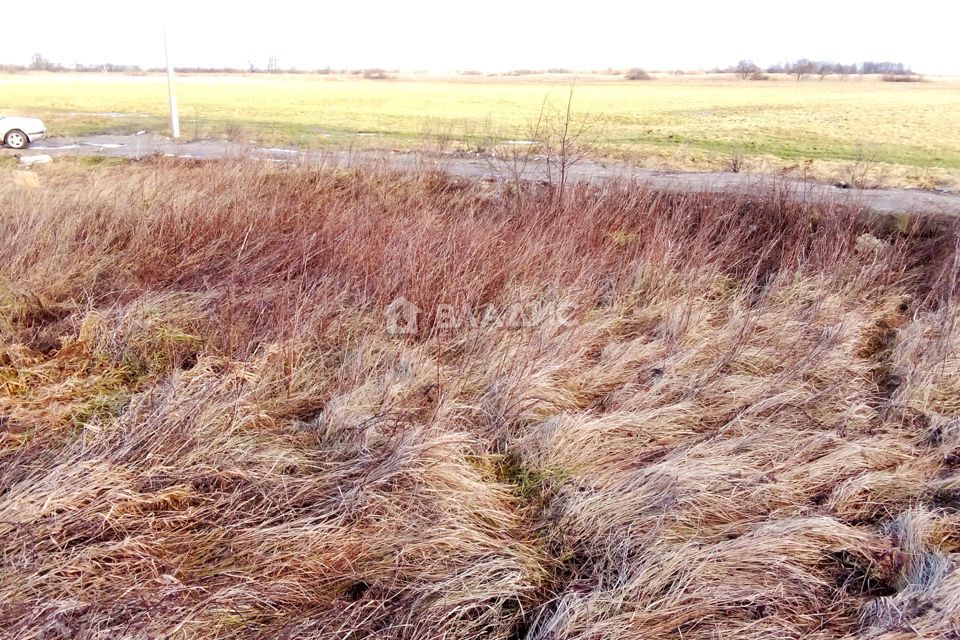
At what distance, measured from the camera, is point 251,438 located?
3219mm

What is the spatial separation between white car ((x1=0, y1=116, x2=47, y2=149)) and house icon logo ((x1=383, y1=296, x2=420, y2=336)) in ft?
43.8

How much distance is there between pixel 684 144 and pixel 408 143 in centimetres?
839

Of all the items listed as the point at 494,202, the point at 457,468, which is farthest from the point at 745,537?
the point at 494,202

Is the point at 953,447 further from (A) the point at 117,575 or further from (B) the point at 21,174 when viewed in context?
(B) the point at 21,174

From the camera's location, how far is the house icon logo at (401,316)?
179 inches

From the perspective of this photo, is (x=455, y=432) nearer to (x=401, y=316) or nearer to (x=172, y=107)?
(x=401, y=316)

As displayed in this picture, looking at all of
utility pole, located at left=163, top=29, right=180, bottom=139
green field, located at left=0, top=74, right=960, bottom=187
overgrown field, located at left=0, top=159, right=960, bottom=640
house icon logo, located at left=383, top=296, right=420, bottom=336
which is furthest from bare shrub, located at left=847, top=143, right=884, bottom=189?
utility pole, located at left=163, top=29, right=180, bottom=139

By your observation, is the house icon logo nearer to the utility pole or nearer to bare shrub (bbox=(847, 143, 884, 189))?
bare shrub (bbox=(847, 143, 884, 189))

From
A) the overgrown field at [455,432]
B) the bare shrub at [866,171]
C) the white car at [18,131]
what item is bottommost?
the overgrown field at [455,432]

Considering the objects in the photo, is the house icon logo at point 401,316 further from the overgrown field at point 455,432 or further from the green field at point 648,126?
the green field at point 648,126

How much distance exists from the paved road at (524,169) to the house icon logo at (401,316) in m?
4.45

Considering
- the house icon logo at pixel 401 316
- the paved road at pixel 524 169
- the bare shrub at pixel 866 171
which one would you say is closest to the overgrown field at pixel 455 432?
the house icon logo at pixel 401 316

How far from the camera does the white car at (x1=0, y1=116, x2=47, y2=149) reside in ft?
46.1

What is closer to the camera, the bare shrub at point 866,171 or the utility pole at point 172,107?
the bare shrub at point 866,171
